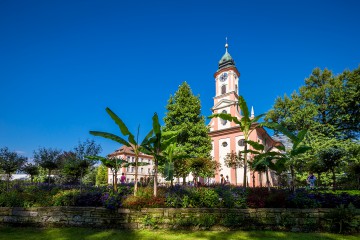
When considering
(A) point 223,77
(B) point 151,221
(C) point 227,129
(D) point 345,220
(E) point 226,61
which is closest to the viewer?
(D) point 345,220

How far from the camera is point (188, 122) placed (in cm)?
2717

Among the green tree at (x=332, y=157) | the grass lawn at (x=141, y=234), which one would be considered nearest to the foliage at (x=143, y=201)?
the grass lawn at (x=141, y=234)

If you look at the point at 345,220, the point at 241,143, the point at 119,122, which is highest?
the point at 241,143

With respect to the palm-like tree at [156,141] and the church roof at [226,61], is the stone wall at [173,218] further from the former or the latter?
the church roof at [226,61]

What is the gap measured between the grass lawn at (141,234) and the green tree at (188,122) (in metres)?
18.6

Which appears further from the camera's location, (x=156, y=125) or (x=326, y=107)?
(x=326, y=107)

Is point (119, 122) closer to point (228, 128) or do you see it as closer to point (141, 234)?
point (141, 234)

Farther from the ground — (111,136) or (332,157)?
(111,136)

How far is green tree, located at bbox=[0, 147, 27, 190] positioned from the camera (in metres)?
18.9

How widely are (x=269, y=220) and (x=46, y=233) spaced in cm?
776

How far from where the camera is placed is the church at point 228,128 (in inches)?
1298

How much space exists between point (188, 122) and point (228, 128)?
10.0 metres

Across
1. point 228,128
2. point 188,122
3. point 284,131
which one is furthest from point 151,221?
point 228,128

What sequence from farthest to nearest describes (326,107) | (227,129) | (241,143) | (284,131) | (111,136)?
(227,129) < (241,143) < (326,107) < (284,131) < (111,136)
